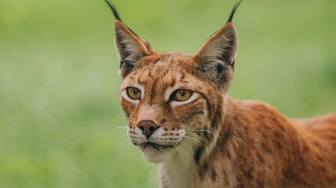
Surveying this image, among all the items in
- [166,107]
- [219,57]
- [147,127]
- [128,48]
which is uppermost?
[128,48]

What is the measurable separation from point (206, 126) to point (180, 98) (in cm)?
28

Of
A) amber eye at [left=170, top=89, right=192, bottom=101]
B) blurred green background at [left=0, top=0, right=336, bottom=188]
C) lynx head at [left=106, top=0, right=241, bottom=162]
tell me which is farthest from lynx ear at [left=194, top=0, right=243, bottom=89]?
blurred green background at [left=0, top=0, right=336, bottom=188]

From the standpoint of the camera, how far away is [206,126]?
21.7 feet

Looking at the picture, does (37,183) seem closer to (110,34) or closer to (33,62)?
(33,62)

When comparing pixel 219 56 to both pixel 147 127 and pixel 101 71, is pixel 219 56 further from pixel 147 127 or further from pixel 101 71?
pixel 101 71

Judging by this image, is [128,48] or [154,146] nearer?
[154,146]

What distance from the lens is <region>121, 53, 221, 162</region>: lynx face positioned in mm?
6414

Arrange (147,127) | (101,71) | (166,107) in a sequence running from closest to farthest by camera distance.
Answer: (147,127), (166,107), (101,71)

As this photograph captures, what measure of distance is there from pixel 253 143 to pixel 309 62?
7.74 metres

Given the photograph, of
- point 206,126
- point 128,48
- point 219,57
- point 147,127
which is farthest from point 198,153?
point 128,48

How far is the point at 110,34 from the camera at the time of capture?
55.5 ft

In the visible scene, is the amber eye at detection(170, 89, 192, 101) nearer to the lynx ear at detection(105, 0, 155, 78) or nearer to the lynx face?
the lynx face

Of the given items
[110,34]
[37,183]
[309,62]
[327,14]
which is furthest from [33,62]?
[327,14]

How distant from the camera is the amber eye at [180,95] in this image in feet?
21.5
